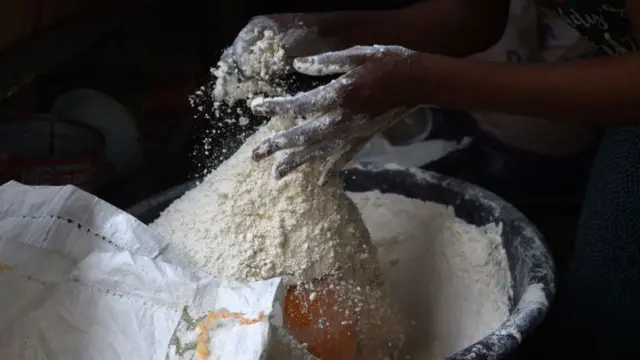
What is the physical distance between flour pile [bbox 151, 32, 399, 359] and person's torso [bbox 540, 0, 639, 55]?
32cm

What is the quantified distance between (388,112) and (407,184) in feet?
1.04

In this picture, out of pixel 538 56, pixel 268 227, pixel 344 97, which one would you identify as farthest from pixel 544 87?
pixel 538 56

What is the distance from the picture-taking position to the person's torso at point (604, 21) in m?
0.80

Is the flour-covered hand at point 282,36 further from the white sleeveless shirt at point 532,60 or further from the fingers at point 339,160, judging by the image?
the white sleeveless shirt at point 532,60

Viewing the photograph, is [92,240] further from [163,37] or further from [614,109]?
[163,37]

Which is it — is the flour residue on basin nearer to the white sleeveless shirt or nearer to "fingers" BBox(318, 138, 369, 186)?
"fingers" BBox(318, 138, 369, 186)

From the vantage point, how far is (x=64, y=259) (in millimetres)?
688

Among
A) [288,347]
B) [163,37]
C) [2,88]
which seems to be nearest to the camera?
[288,347]

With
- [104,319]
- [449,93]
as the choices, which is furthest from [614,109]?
[104,319]

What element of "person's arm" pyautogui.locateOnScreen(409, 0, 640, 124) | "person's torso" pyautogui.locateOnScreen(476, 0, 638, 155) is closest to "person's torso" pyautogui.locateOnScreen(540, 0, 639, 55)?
"person's arm" pyautogui.locateOnScreen(409, 0, 640, 124)

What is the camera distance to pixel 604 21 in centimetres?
81

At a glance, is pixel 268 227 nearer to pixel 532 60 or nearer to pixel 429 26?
pixel 429 26

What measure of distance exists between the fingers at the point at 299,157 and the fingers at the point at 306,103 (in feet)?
0.16

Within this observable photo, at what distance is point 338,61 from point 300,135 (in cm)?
7
